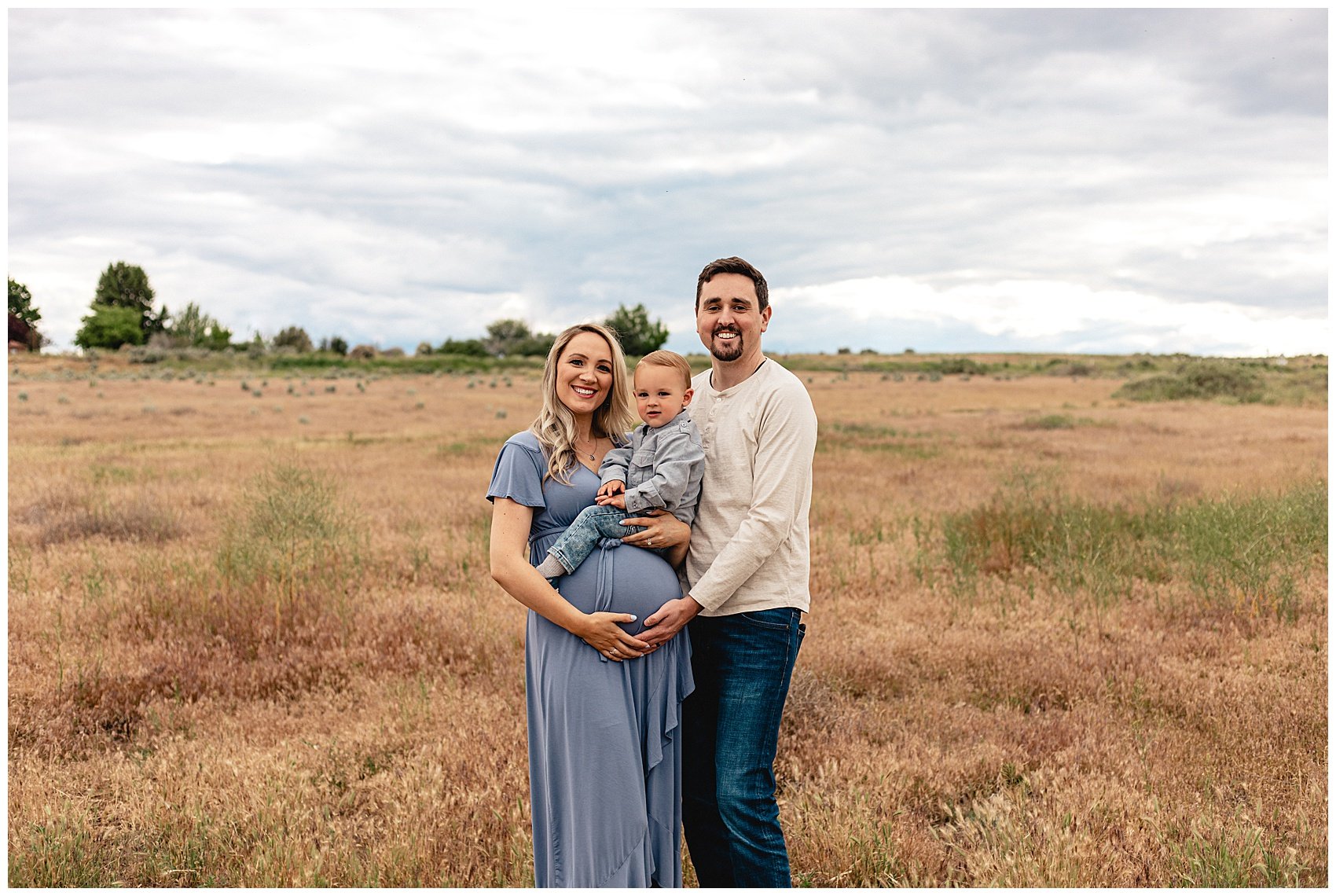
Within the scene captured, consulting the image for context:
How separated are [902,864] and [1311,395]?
38266 mm

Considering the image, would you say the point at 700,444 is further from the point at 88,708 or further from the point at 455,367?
the point at 455,367

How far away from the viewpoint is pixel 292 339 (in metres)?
87.6

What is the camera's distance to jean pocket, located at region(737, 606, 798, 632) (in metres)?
3.11

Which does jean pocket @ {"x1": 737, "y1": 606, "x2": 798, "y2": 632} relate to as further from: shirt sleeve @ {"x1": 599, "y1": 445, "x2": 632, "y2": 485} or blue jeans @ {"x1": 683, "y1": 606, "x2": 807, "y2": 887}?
shirt sleeve @ {"x1": 599, "y1": 445, "x2": 632, "y2": 485}

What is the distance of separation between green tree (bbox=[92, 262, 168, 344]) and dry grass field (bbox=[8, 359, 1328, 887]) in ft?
302

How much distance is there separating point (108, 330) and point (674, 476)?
304 ft

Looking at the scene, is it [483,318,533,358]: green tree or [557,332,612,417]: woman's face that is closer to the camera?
[557,332,612,417]: woman's face

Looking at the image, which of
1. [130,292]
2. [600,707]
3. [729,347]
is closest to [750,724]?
[600,707]

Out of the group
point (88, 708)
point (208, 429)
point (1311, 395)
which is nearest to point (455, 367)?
point (208, 429)

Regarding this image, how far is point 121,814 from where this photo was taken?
4379 mm

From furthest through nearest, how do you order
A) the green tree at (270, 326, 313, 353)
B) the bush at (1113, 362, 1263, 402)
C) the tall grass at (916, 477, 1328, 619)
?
the green tree at (270, 326, 313, 353) < the bush at (1113, 362, 1263, 402) < the tall grass at (916, 477, 1328, 619)

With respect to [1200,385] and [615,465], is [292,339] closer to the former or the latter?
[1200,385]

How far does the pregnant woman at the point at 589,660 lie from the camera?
2986mm

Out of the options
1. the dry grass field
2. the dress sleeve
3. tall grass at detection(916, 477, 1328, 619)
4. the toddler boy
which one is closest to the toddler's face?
the toddler boy
